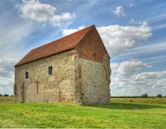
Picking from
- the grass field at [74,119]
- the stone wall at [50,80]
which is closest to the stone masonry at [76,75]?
the stone wall at [50,80]

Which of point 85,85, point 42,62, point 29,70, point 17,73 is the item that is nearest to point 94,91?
point 85,85

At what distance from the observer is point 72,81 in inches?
1213

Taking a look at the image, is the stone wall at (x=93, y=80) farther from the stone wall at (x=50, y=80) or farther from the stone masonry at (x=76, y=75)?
the stone wall at (x=50, y=80)

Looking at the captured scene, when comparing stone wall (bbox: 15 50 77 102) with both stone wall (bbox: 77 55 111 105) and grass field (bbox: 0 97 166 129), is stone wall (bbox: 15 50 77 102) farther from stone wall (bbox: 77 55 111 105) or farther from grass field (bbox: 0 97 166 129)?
grass field (bbox: 0 97 166 129)

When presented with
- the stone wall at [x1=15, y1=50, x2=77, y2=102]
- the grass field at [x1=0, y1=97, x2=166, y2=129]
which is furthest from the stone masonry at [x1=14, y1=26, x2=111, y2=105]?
the grass field at [x1=0, y1=97, x2=166, y2=129]

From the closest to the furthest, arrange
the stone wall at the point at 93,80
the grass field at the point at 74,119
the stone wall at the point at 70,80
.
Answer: the grass field at the point at 74,119 → the stone wall at the point at 70,80 → the stone wall at the point at 93,80

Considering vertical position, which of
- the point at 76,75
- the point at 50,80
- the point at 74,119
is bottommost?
the point at 74,119

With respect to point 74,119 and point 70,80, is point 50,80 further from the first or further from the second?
point 74,119

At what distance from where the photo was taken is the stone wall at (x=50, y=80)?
3130 cm

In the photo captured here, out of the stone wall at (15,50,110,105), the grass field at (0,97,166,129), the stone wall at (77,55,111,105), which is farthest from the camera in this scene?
the stone wall at (77,55,111,105)

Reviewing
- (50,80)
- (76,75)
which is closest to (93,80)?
(76,75)

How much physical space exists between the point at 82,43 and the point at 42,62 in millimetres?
7166

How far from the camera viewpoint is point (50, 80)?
34.3 m

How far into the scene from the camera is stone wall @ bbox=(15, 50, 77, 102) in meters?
31.3
